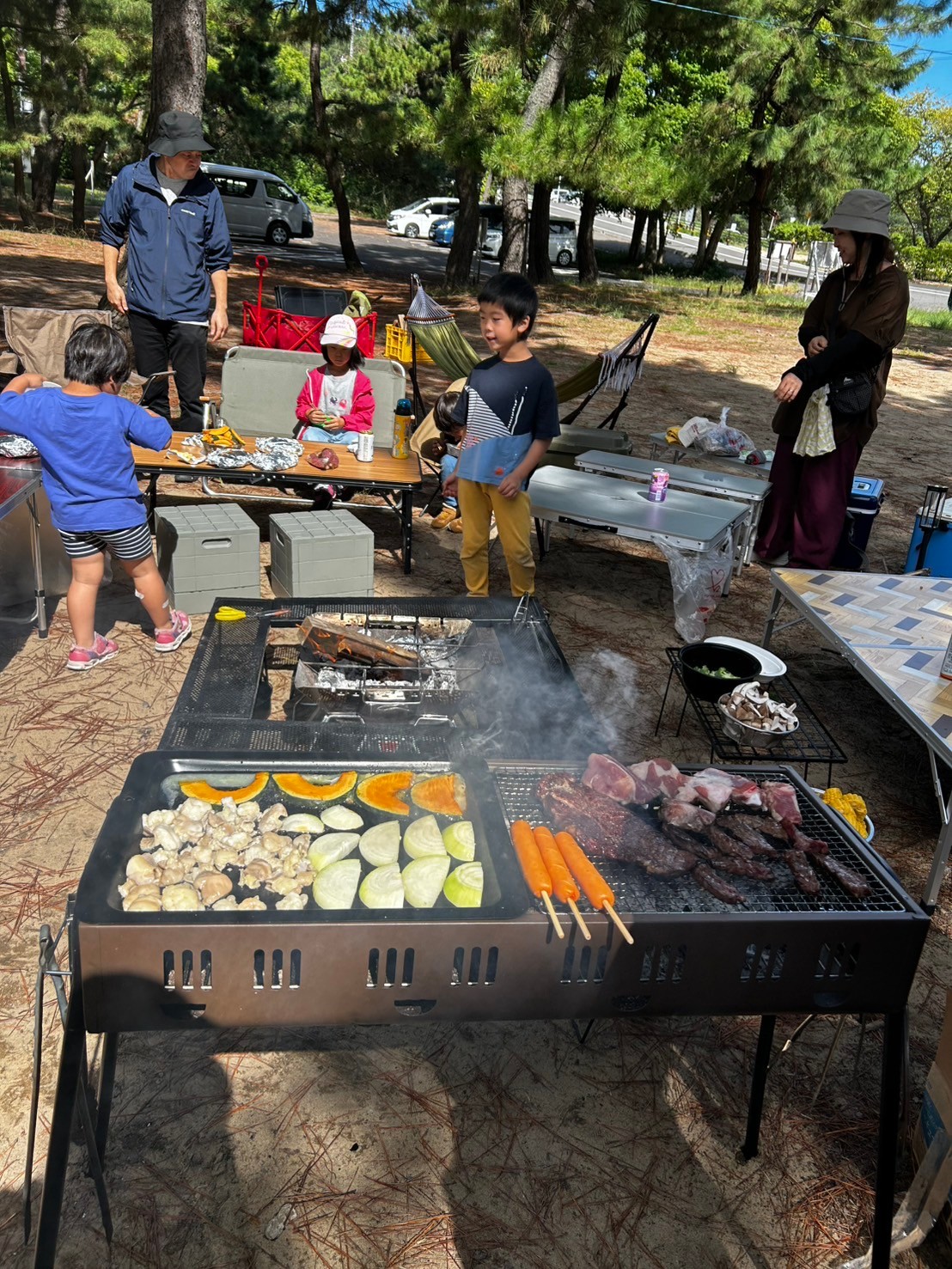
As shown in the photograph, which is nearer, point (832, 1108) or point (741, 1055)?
point (832, 1108)

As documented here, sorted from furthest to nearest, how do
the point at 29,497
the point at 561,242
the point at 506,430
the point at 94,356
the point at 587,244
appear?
1. the point at 561,242
2. the point at 587,244
3. the point at 506,430
4. the point at 29,497
5. the point at 94,356

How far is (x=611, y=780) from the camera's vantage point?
2252mm

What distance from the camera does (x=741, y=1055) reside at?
265 cm

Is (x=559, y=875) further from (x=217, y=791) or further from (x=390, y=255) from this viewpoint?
(x=390, y=255)

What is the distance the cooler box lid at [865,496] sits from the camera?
620 cm

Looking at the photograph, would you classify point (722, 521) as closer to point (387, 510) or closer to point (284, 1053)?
point (387, 510)

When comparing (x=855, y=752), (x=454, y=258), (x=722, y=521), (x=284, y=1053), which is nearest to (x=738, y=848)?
(x=284, y=1053)


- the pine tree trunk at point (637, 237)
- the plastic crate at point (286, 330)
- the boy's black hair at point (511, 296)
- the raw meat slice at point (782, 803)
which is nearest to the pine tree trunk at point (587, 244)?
the pine tree trunk at point (637, 237)

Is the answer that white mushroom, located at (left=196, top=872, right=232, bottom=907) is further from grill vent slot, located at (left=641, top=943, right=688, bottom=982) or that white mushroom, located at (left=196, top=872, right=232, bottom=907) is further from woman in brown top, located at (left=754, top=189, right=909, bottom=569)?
woman in brown top, located at (left=754, top=189, right=909, bottom=569)

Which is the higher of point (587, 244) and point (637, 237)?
point (637, 237)

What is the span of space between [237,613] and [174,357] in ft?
8.95

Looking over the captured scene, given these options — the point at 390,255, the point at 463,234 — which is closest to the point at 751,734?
the point at 463,234

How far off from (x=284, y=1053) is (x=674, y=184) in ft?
44.1

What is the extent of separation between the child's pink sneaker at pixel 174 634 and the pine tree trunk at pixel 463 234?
13.2 metres
